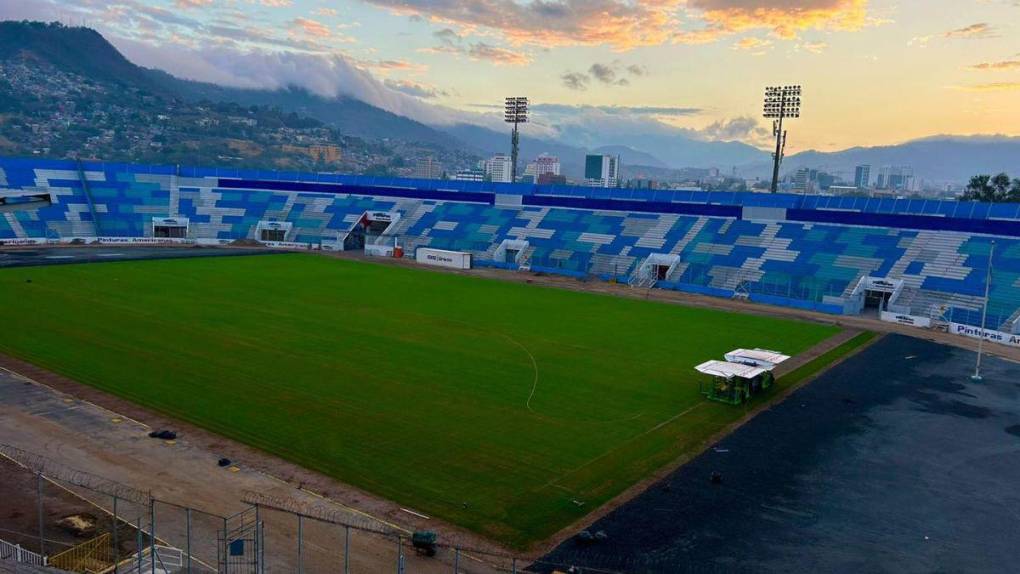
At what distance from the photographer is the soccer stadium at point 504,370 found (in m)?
17.6

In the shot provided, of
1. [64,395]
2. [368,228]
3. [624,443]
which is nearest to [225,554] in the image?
[624,443]

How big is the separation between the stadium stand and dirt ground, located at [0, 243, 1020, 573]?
36.0 ft

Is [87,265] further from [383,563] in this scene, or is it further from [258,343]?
[383,563]

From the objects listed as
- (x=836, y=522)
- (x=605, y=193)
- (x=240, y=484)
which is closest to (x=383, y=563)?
(x=240, y=484)

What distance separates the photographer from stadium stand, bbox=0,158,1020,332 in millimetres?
55031

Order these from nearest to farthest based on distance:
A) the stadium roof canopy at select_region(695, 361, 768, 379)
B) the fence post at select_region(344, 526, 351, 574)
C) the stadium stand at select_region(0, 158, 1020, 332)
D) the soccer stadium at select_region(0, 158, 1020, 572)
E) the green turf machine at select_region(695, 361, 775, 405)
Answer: the fence post at select_region(344, 526, 351, 574) → the soccer stadium at select_region(0, 158, 1020, 572) → the stadium roof canopy at select_region(695, 361, 768, 379) → the green turf machine at select_region(695, 361, 775, 405) → the stadium stand at select_region(0, 158, 1020, 332)

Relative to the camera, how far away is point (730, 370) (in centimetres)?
2875

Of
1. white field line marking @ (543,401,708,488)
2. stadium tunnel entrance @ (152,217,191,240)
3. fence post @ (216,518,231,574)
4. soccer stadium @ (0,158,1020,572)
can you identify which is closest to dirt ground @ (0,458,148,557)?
soccer stadium @ (0,158,1020,572)

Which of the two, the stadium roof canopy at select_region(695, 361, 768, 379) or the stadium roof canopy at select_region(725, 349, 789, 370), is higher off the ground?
the stadium roof canopy at select_region(725, 349, 789, 370)

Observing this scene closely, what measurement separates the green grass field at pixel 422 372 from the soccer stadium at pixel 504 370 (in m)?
0.16

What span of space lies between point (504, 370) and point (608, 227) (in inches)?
1763

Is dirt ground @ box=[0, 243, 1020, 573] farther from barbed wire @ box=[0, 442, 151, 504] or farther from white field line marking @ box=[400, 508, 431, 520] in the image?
barbed wire @ box=[0, 442, 151, 504]

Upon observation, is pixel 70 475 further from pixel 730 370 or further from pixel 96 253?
pixel 96 253

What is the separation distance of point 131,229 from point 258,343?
56.4 metres
